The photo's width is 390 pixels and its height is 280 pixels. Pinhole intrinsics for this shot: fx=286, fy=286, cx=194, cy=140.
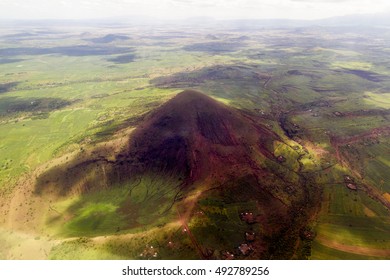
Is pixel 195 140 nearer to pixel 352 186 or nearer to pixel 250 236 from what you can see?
pixel 250 236

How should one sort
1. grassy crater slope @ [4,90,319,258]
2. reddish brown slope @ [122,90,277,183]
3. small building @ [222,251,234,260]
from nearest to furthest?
small building @ [222,251,234,260] < grassy crater slope @ [4,90,319,258] < reddish brown slope @ [122,90,277,183]

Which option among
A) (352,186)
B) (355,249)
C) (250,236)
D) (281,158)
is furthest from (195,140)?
(355,249)

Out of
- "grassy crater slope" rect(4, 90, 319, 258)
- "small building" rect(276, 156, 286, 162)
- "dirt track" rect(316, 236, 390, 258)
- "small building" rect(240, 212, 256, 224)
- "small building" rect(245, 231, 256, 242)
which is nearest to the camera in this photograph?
"dirt track" rect(316, 236, 390, 258)

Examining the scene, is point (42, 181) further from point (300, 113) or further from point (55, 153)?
point (300, 113)

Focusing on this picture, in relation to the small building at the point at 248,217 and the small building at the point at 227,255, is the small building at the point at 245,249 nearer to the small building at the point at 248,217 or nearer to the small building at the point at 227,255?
the small building at the point at 227,255

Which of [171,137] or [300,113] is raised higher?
[171,137]

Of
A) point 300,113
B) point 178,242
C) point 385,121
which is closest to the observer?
point 178,242

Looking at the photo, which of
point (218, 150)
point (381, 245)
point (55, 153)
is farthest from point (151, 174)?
point (381, 245)

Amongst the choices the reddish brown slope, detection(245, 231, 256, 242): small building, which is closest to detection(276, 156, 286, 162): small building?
the reddish brown slope

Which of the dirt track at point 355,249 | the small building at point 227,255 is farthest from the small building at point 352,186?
the small building at point 227,255

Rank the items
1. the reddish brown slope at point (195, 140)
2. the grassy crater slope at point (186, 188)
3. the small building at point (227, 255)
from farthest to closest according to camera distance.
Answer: the reddish brown slope at point (195, 140)
the grassy crater slope at point (186, 188)
the small building at point (227, 255)

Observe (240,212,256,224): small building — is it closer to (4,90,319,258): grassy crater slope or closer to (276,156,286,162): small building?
(4,90,319,258): grassy crater slope
